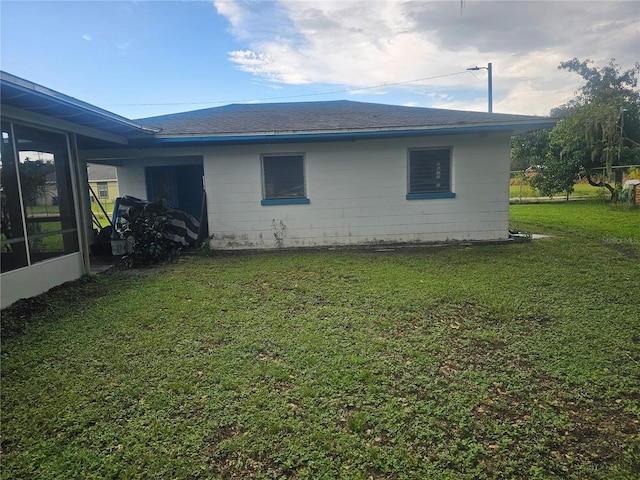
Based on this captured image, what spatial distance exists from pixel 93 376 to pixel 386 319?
111 inches

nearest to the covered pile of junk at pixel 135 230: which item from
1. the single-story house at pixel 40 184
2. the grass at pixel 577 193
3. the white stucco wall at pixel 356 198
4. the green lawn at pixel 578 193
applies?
the white stucco wall at pixel 356 198

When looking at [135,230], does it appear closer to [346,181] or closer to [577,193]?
[346,181]

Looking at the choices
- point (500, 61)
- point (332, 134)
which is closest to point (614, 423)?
point (332, 134)

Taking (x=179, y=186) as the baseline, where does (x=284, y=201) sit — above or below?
below

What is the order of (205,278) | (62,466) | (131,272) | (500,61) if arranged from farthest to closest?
(500,61), (131,272), (205,278), (62,466)

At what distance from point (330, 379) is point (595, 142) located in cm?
2140

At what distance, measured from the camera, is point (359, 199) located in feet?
28.7

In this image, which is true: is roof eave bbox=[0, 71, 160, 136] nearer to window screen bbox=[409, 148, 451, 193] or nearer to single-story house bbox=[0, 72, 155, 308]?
single-story house bbox=[0, 72, 155, 308]

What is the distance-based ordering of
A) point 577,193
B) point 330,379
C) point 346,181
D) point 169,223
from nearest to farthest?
point 330,379, point 169,223, point 346,181, point 577,193

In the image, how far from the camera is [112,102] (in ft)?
89.6

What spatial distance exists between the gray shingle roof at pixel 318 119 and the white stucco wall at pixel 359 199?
1.51ft

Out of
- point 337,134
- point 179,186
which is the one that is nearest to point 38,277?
point 337,134

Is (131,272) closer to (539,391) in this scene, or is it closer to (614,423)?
(539,391)

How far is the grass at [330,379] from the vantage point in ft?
7.15
